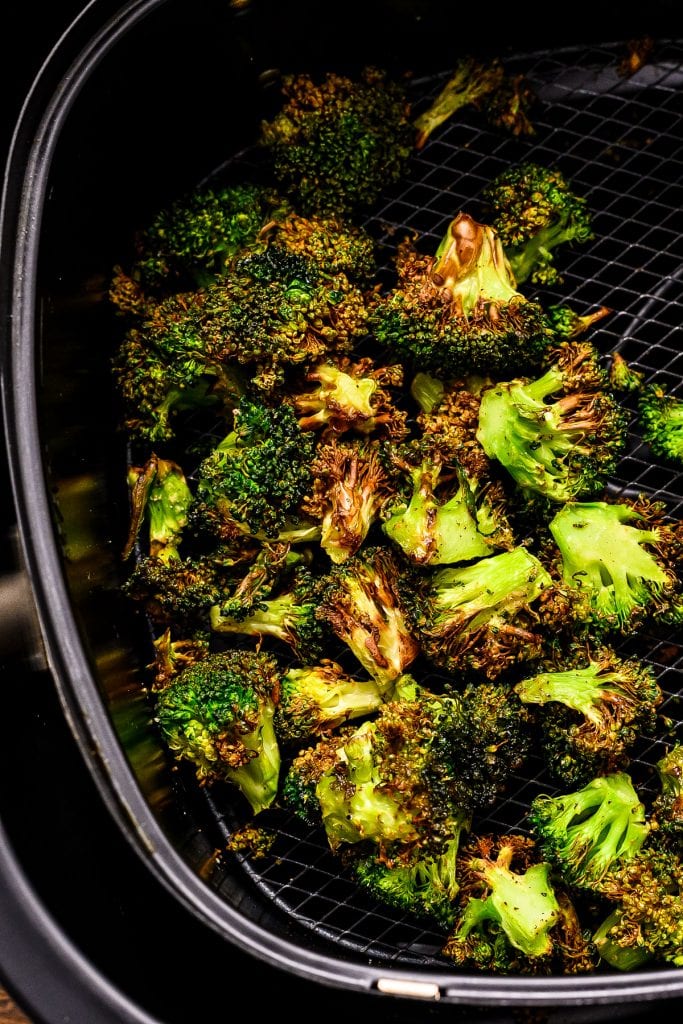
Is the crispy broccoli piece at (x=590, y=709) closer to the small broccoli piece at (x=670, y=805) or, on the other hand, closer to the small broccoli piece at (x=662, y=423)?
the small broccoli piece at (x=670, y=805)

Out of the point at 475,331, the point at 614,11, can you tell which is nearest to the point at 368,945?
the point at 475,331

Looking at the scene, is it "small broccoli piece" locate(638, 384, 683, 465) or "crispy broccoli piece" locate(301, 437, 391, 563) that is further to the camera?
"small broccoli piece" locate(638, 384, 683, 465)

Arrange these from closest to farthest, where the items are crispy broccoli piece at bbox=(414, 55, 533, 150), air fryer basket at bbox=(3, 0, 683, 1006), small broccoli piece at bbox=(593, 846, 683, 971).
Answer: air fryer basket at bbox=(3, 0, 683, 1006) < small broccoli piece at bbox=(593, 846, 683, 971) < crispy broccoli piece at bbox=(414, 55, 533, 150)

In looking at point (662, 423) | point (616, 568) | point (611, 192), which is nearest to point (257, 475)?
point (616, 568)

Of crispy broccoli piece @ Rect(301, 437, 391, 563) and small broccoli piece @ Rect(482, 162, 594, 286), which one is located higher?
small broccoli piece @ Rect(482, 162, 594, 286)

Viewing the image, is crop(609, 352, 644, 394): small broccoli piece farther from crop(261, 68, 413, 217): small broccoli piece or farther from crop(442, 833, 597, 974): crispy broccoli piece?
crop(442, 833, 597, 974): crispy broccoli piece

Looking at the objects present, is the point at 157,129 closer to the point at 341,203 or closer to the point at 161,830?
the point at 341,203

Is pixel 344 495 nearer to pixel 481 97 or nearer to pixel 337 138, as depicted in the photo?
pixel 337 138

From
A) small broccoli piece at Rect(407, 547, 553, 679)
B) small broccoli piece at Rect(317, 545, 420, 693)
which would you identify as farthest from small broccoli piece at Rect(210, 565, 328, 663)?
small broccoli piece at Rect(407, 547, 553, 679)
